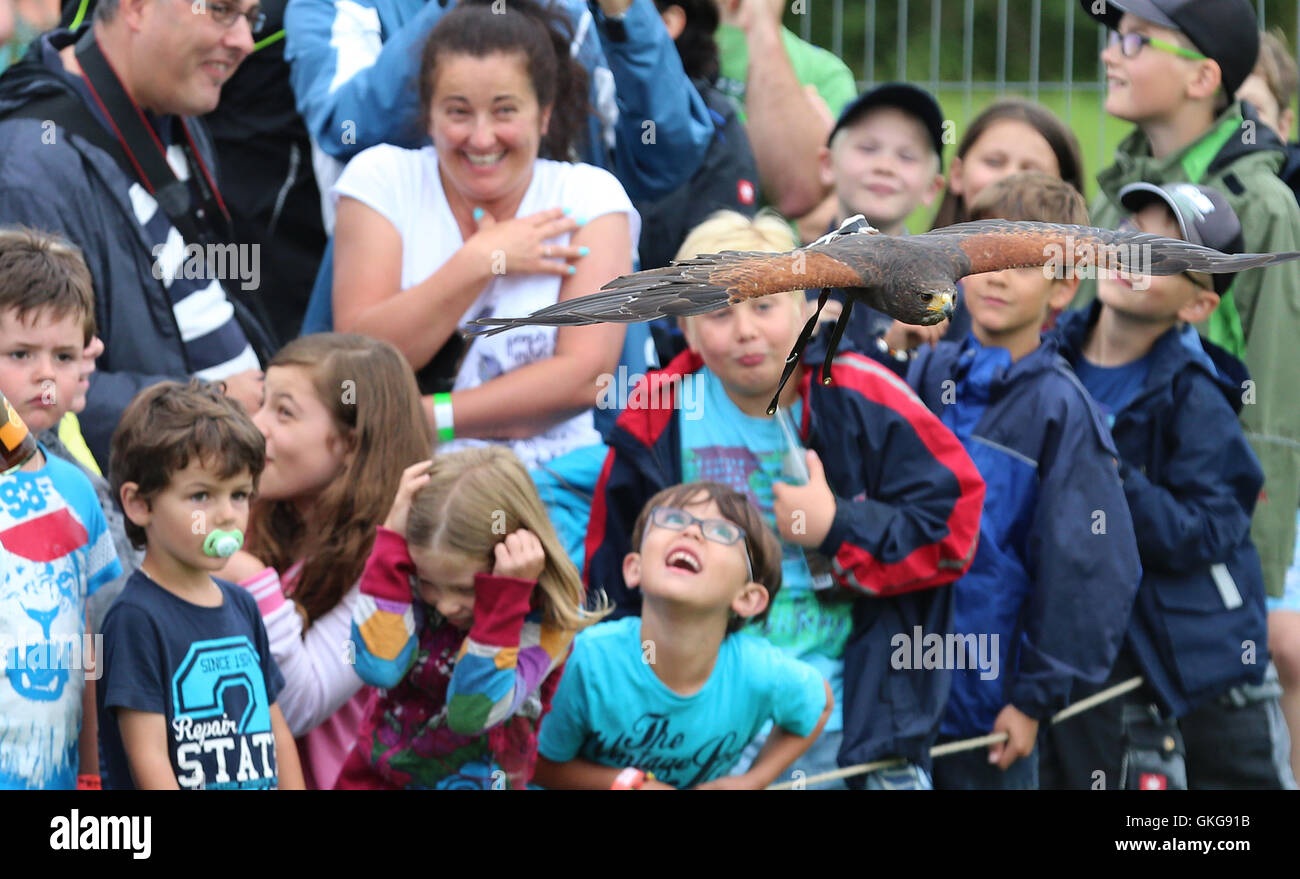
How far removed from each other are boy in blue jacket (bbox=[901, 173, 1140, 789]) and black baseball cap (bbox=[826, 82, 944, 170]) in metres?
0.91

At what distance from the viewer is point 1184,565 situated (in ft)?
16.0

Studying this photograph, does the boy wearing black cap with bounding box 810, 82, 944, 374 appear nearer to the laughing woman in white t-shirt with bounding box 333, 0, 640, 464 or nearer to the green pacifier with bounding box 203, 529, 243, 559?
the laughing woman in white t-shirt with bounding box 333, 0, 640, 464

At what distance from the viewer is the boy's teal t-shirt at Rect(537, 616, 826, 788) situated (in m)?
4.15

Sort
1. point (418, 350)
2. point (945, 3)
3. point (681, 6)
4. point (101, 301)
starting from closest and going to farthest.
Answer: point (101, 301), point (418, 350), point (681, 6), point (945, 3)

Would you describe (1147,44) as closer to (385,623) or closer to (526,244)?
(526,244)

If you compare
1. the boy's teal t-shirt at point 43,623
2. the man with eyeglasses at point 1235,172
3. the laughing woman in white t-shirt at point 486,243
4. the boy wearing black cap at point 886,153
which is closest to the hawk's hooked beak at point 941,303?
the laughing woman in white t-shirt at point 486,243

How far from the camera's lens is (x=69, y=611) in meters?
3.81

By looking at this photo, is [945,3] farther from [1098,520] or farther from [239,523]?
[239,523]

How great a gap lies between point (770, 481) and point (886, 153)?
143 centimetres

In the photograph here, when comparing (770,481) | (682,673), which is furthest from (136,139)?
(682,673)

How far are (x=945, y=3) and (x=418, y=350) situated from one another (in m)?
3.57

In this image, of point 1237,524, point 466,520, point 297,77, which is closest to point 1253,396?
point 1237,524

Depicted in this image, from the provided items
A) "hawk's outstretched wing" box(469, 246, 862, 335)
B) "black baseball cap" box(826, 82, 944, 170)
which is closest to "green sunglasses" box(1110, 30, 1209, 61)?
"black baseball cap" box(826, 82, 944, 170)

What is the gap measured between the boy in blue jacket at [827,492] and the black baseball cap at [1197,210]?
1091mm
